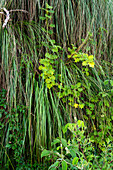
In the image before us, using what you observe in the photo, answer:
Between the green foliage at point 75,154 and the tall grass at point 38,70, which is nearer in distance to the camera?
the green foliage at point 75,154

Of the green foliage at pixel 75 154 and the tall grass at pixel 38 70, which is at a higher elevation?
A: the tall grass at pixel 38 70

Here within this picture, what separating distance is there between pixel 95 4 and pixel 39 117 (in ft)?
4.50

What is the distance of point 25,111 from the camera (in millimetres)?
1443

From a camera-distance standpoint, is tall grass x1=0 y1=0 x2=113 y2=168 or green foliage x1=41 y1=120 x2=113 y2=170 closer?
green foliage x1=41 y1=120 x2=113 y2=170

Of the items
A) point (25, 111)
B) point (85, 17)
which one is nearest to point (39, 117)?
point (25, 111)

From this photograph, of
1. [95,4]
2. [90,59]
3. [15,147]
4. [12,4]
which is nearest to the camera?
[15,147]

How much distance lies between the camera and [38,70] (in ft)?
5.21

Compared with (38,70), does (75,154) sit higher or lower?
lower

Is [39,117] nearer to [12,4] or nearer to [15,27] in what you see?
[15,27]

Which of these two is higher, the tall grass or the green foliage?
the tall grass

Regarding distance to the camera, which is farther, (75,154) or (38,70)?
(38,70)

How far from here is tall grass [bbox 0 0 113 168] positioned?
1.39m

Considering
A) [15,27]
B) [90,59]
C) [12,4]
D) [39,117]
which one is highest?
[12,4]

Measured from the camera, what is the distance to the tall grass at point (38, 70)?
1393mm
